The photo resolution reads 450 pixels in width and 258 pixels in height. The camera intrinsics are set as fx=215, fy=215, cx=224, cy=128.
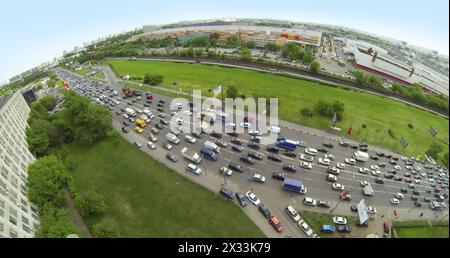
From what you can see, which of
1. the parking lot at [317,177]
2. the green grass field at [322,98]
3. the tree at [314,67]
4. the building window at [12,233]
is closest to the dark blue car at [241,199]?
the parking lot at [317,177]

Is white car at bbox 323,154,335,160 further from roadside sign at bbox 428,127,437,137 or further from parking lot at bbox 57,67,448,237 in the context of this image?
roadside sign at bbox 428,127,437,137

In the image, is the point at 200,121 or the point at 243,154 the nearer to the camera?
the point at 243,154

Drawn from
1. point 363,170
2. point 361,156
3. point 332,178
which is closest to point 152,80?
point 332,178

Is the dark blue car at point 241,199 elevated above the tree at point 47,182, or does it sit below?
below

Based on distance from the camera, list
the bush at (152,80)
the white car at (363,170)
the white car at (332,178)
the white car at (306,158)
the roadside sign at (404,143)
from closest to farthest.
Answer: the white car at (332,178)
the white car at (363,170)
the white car at (306,158)
the roadside sign at (404,143)
the bush at (152,80)

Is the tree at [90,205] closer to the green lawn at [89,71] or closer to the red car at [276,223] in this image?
the red car at [276,223]
